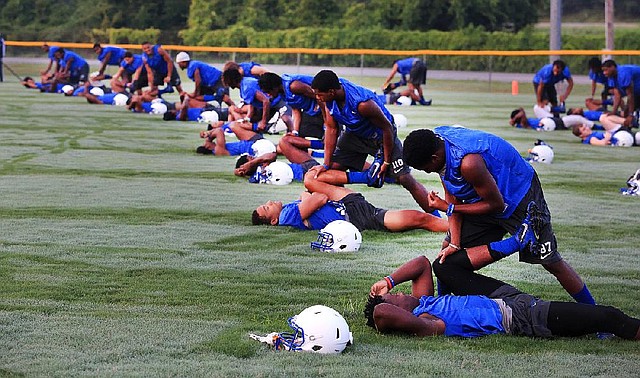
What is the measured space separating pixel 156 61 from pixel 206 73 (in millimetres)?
4413

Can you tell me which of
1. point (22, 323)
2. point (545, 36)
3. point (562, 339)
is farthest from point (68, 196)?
point (545, 36)

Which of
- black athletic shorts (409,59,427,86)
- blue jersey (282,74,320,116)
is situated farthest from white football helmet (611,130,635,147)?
black athletic shorts (409,59,427,86)

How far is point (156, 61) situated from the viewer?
2548 cm

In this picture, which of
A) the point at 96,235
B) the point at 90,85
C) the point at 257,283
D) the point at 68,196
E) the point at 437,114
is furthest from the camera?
the point at 90,85

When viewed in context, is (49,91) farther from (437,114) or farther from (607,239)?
(607,239)

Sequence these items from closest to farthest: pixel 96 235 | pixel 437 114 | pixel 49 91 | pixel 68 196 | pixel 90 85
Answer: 1. pixel 96 235
2. pixel 68 196
3. pixel 437 114
4. pixel 90 85
5. pixel 49 91

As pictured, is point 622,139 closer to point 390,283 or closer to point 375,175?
point 375,175

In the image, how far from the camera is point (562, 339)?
615cm

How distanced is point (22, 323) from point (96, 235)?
3.09 metres

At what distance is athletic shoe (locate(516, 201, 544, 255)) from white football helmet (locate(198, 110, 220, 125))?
15.8 metres

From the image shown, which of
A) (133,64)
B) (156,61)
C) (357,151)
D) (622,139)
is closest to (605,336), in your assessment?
(357,151)

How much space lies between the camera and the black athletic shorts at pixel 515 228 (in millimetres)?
6336

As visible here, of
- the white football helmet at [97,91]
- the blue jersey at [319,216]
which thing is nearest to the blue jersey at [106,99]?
the white football helmet at [97,91]

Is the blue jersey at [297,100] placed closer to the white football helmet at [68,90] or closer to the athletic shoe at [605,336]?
the athletic shoe at [605,336]
